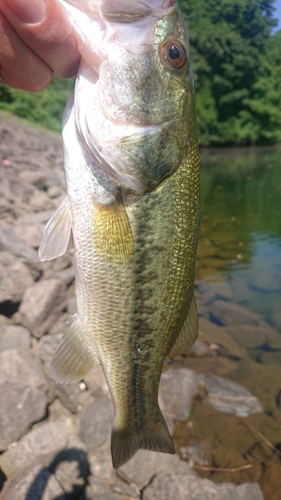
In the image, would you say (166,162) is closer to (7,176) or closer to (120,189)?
(120,189)

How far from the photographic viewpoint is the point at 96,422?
3.74 metres

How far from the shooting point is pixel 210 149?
164 ft

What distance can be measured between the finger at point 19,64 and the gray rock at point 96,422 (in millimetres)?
3050

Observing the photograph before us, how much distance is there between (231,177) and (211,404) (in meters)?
22.1

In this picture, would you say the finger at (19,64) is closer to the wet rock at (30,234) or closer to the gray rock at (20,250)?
the gray rock at (20,250)

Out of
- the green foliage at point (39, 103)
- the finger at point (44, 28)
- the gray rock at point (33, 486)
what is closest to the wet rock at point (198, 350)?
the gray rock at point (33, 486)

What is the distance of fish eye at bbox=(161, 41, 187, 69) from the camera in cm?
175

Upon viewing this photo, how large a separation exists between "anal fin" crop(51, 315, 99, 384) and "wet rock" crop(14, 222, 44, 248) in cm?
484

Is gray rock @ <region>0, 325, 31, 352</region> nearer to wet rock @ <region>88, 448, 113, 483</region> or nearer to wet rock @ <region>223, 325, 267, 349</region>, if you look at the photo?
wet rock @ <region>88, 448, 113, 483</region>

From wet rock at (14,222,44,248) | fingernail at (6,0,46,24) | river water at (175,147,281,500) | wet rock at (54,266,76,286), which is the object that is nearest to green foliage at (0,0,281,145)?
river water at (175,147,281,500)

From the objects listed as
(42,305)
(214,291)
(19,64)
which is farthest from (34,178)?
(19,64)

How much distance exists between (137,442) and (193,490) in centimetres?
153

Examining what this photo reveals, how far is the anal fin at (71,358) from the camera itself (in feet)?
6.77

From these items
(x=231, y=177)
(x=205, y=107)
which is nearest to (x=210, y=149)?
(x=205, y=107)
